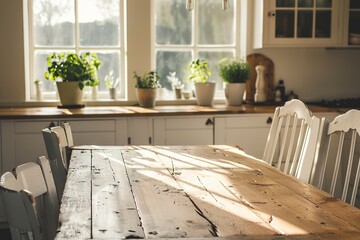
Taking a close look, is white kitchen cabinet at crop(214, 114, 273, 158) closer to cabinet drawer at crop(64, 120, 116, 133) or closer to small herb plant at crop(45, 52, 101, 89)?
cabinet drawer at crop(64, 120, 116, 133)

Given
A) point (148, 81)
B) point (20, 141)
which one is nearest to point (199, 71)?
point (148, 81)

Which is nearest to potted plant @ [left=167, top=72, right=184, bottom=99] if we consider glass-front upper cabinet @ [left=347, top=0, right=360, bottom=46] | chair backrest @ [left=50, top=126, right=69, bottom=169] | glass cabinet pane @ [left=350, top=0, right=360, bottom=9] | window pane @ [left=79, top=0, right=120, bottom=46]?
window pane @ [left=79, top=0, right=120, bottom=46]

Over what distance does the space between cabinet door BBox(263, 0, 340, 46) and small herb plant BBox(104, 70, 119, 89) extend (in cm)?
132

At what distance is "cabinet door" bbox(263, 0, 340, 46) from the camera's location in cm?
435

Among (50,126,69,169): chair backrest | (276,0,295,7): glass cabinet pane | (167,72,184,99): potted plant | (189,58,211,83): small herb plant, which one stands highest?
(276,0,295,7): glass cabinet pane

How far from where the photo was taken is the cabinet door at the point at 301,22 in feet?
14.3

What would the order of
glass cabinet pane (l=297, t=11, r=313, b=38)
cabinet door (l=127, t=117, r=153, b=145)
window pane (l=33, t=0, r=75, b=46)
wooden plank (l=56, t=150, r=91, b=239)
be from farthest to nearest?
window pane (l=33, t=0, r=75, b=46), glass cabinet pane (l=297, t=11, r=313, b=38), cabinet door (l=127, t=117, r=153, b=145), wooden plank (l=56, t=150, r=91, b=239)

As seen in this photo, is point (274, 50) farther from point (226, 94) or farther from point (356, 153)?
point (356, 153)

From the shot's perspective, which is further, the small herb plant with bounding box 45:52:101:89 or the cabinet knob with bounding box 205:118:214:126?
the small herb plant with bounding box 45:52:101:89

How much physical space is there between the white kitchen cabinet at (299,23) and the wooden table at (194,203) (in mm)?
2093

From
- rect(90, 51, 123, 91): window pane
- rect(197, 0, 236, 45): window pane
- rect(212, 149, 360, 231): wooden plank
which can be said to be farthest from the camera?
rect(197, 0, 236, 45): window pane

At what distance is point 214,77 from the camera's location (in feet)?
15.8

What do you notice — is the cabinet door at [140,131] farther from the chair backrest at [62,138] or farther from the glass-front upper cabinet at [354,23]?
the glass-front upper cabinet at [354,23]

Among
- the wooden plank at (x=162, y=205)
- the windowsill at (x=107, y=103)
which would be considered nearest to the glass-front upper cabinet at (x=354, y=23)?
the windowsill at (x=107, y=103)
